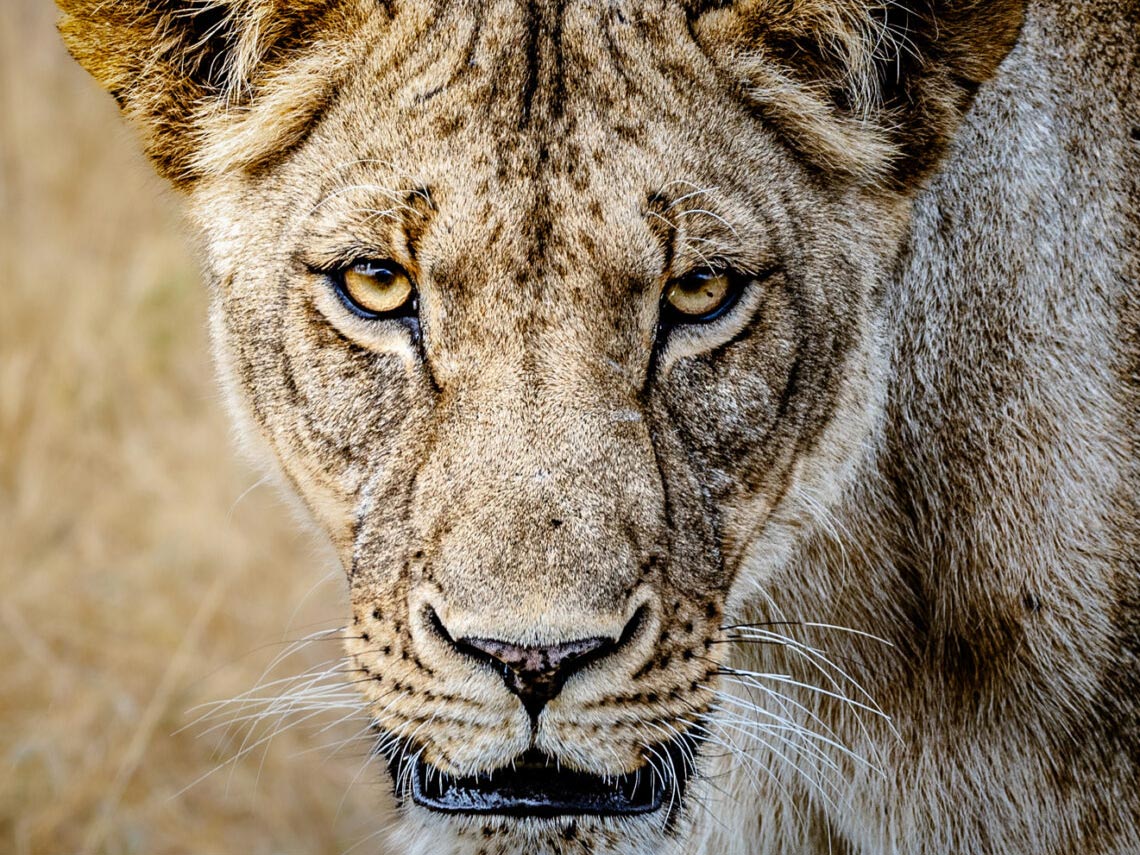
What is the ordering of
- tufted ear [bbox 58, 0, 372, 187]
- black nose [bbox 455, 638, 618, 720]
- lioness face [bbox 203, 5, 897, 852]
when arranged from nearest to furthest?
1. black nose [bbox 455, 638, 618, 720]
2. lioness face [bbox 203, 5, 897, 852]
3. tufted ear [bbox 58, 0, 372, 187]

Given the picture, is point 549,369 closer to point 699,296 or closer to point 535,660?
point 699,296

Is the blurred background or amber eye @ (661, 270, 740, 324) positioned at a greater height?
amber eye @ (661, 270, 740, 324)

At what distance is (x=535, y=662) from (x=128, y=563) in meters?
3.82

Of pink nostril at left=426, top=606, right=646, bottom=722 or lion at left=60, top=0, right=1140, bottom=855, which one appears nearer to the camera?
pink nostril at left=426, top=606, right=646, bottom=722

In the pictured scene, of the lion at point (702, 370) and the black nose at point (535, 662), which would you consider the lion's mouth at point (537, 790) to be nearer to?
the lion at point (702, 370)

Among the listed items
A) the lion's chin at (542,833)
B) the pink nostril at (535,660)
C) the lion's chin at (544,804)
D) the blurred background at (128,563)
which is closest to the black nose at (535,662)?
the pink nostril at (535,660)

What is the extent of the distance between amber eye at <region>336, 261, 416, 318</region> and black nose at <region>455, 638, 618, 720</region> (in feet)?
2.15

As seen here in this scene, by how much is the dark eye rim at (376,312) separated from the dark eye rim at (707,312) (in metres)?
0.44

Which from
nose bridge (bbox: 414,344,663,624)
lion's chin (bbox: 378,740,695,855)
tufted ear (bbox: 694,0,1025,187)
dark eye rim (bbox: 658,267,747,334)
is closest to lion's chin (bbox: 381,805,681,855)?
lion's chin (bbox: 378,740,695,855)

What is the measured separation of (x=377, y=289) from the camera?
242cm

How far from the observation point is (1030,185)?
2691 millimetres

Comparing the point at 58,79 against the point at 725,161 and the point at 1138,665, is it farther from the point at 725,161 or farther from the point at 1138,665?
the point at 1138,665

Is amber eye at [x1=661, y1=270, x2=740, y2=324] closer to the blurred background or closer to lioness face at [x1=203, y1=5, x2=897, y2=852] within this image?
lioness face at [x1=203, y1=5, x2=897, y2=852]

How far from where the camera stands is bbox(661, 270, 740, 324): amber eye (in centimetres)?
239
